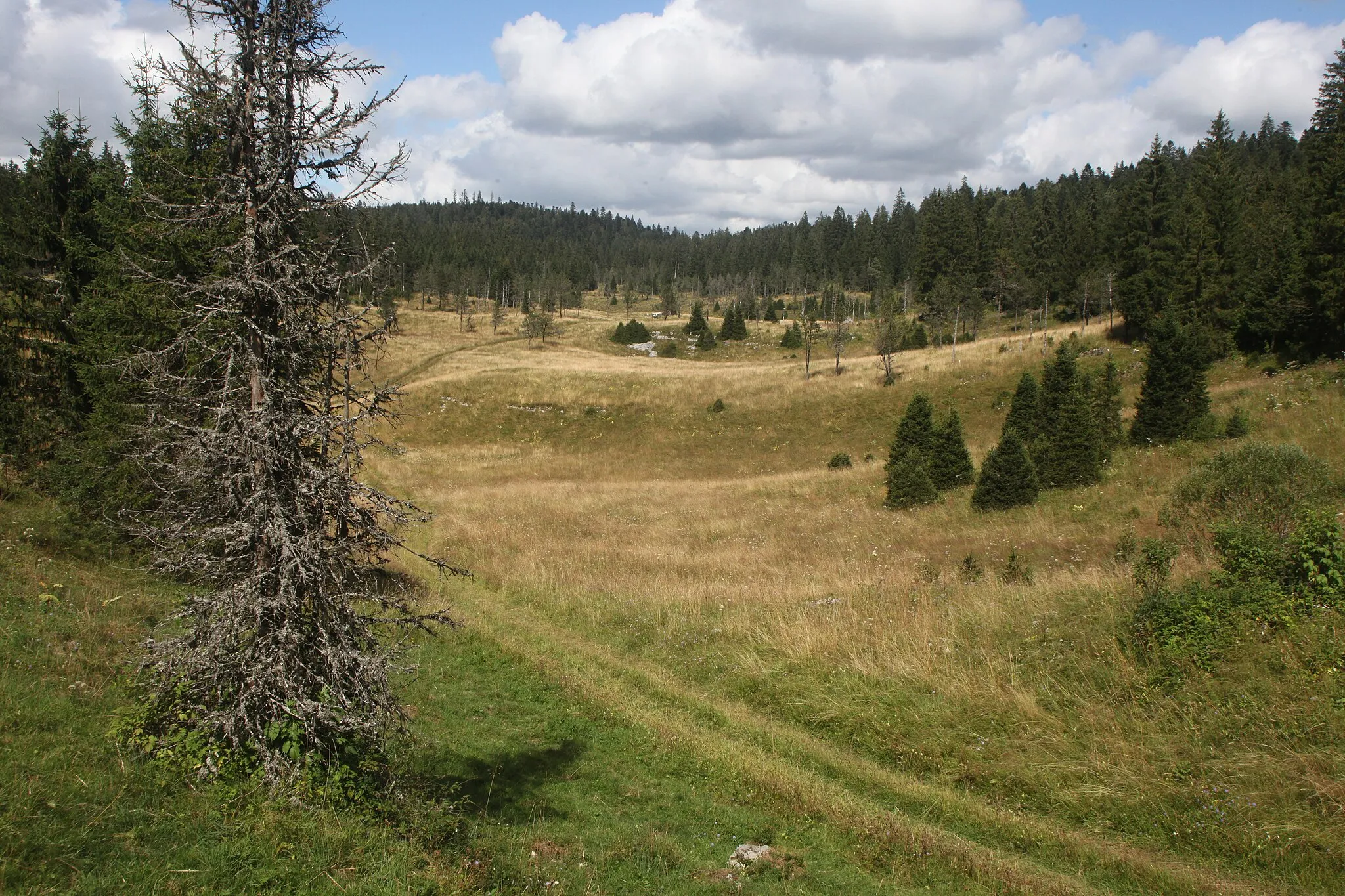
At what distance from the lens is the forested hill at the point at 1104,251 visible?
127 feet

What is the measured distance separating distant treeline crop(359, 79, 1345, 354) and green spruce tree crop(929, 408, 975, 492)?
20.3 m

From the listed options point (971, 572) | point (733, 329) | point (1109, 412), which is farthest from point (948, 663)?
point (733, 329)

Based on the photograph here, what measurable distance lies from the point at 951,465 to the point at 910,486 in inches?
105

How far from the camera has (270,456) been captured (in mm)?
5484

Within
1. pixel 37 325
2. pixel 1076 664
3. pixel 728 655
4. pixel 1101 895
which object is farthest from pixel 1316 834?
pixel 37 325

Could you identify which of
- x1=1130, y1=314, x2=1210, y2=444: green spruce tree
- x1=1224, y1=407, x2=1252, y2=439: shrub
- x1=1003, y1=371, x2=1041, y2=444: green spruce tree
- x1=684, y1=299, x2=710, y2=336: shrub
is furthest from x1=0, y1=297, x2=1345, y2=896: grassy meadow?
x1=684, y1=299, x2=710, y2=336: shrub

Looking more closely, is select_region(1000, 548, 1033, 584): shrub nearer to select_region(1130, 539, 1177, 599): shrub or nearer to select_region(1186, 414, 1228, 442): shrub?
select_region(1130, 539, 1177, 599): shrub

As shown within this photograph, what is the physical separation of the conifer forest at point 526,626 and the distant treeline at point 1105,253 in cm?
159

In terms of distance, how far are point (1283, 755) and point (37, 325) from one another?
2978cm

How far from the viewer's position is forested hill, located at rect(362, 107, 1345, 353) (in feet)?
127

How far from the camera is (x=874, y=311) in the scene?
9831 cm

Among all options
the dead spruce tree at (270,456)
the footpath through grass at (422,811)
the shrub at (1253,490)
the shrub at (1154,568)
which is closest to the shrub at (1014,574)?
the shrub at (1154,568)

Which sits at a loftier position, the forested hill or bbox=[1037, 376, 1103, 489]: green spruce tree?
the forested hill

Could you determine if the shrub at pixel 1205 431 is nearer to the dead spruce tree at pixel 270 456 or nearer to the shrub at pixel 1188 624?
the shrub at pixel 1188 624
